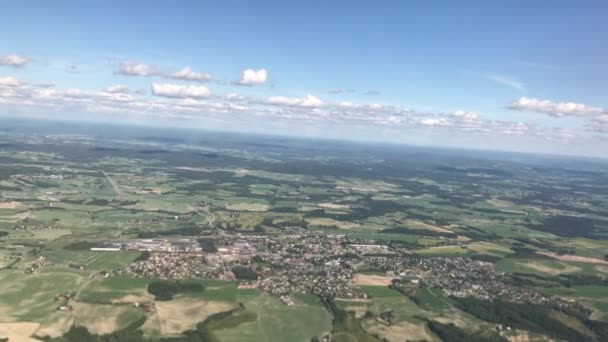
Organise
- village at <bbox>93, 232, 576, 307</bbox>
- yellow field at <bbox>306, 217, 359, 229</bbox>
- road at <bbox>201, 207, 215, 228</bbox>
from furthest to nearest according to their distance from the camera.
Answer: yellow field at <bbox>306, 217, 359, 229</bbox> < road at <bbox>201, 207, 215, 228</bbox> < village at <bbox>93, 232, 576, 307</bbox>

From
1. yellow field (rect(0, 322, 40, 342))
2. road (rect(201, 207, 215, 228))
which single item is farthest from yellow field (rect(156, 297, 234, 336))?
road (rect(201, 207, 215, 228))

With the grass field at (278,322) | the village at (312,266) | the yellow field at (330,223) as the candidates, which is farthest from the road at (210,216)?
the grass field at (278,322)

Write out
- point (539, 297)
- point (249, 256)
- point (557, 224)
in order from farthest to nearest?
point (557, 224) < point (249, 256) < point (539, 297)

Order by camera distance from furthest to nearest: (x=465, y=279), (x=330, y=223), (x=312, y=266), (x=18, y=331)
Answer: (x=330, y=223), (x=312, y=266), (x=465, y=279), (x=18, y=331)

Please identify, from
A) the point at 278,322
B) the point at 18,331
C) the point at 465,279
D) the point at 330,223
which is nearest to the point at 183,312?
the point at 278,322

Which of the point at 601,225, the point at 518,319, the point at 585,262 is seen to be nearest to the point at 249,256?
the point at 518,319

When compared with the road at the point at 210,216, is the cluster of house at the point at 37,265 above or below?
below

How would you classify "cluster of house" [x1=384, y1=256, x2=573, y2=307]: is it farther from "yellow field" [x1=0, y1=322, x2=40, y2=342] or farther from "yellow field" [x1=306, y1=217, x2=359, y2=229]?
"yellow field" [x1=0, y1=322, x2=40, y2=342]

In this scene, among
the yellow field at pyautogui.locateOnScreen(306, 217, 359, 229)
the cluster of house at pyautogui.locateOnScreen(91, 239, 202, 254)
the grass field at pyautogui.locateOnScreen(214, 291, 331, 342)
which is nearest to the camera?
the grass field at pyautogui.locateOnScreen(214, 291, 331, 342)

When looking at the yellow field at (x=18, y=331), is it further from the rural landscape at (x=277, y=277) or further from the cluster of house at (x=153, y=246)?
the cluster of house at (x=153, y=246)

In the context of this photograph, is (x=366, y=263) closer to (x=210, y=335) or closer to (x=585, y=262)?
(x=210, y=335)

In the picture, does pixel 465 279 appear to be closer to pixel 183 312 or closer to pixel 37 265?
pixel 183 312
